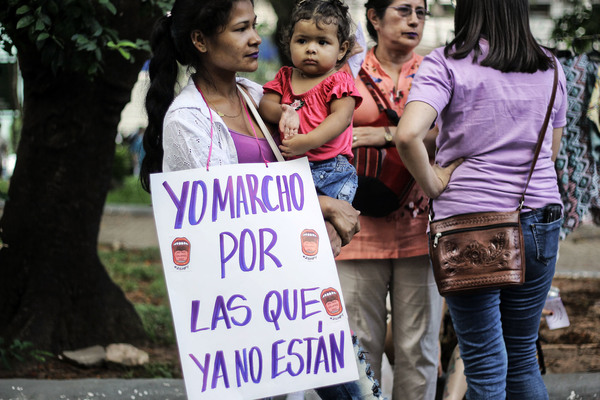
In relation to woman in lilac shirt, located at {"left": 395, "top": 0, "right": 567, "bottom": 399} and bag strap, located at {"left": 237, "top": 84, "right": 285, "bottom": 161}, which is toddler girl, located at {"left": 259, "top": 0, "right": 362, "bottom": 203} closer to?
bag strap, located at {"left": 237, "top": 84, "right": 285, "bottom": 161}

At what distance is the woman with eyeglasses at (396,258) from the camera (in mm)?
3461

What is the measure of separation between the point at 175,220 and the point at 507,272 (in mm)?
1207

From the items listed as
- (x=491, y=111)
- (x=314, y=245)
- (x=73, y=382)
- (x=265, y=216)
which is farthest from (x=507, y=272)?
(x=73, y=382)

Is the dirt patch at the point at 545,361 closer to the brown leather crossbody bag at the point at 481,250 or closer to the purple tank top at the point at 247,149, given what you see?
the brown leather crossbody bag at the point at 481,250

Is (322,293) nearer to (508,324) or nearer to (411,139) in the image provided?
(411,139)

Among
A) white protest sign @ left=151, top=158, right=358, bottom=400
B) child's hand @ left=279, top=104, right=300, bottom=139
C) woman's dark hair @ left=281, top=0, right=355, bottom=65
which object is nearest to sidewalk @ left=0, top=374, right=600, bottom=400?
white protest sign @ left=151, top=158, right=358, bottom=400

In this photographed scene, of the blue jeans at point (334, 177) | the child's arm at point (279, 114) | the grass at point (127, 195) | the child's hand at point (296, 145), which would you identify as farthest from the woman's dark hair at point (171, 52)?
the grass at point (127, 195)

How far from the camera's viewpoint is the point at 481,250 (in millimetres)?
2764

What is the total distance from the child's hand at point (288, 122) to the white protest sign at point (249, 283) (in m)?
0.12

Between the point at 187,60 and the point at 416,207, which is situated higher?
the point at 187,60

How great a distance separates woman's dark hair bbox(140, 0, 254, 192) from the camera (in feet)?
8.20

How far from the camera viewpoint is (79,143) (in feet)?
15.6

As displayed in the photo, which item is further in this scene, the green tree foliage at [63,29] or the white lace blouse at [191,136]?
the green tree foliage at [63,29]

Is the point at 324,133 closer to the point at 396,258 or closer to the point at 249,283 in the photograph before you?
the point at 249,283
